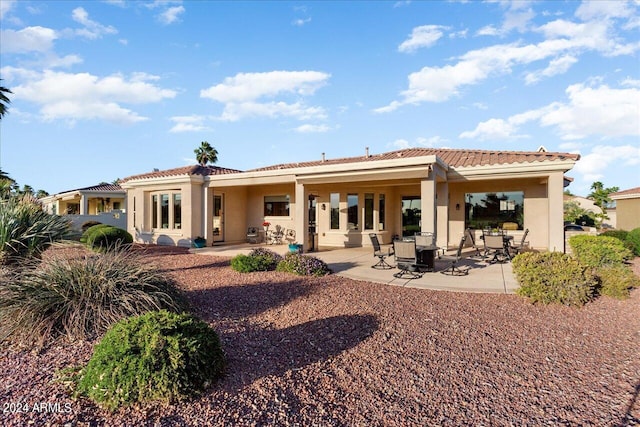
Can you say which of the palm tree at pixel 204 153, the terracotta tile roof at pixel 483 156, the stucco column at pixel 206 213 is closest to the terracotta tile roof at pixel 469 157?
the terracotta tile roof at pixel 483 156

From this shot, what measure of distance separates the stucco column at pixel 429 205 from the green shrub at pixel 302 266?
4.09 metres

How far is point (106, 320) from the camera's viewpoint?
4766mm

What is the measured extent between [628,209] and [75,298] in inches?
1111

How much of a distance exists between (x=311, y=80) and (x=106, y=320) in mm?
14110

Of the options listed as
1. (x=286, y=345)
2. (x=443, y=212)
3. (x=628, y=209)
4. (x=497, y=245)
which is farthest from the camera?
(x=628, y=209)

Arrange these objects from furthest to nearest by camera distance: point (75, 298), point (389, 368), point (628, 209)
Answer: point (628, 209), point (75, 298), point (389, 368)

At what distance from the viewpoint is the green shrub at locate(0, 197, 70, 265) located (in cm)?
622

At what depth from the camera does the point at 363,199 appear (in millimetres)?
16641

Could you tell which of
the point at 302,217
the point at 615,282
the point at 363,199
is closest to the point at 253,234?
the point at 302,217

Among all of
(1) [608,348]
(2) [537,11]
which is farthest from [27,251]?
(2) [537,11]

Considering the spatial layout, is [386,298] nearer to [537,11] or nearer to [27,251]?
[27,251]

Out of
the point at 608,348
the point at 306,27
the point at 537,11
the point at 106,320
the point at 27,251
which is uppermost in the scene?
the point at 306,27

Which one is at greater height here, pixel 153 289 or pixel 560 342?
pixel 153 289

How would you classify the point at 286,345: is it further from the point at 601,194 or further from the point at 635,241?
the point at 601,194
